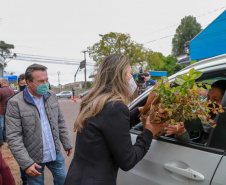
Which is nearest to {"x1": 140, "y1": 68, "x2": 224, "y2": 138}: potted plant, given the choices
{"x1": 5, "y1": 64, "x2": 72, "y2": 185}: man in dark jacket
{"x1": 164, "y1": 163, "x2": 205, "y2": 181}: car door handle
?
{"x1": 164, "y1": 163, "x2": 205, "y2": 181}: car door handle

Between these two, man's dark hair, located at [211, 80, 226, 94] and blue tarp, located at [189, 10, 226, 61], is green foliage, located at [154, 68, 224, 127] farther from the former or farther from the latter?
blue tarp, located at [189, 10, 226, 61]

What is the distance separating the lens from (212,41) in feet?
18.3

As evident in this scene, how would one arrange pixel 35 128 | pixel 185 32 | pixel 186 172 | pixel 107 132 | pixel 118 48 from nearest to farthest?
1. pixel 107 132
2. pixel 186 172
3. pixel 35 128
4. pixel 118 48
5. pixel 185 32

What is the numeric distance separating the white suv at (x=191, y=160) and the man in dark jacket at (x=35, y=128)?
0.99m

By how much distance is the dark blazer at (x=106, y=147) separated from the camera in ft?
3.97

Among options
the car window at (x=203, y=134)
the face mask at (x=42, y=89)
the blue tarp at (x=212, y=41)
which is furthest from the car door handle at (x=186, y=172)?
the blue tarp at (x=212, y=41)

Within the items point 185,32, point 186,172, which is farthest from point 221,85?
point 185,32

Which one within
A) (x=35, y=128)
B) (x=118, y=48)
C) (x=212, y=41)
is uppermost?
(x=118, y=48)

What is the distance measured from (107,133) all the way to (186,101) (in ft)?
1.69

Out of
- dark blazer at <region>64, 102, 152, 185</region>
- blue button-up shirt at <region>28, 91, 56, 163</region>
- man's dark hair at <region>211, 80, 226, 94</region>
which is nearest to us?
dark blazer at <region>64, 102, 152, 185</region>

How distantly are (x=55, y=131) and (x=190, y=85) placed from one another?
1640mm

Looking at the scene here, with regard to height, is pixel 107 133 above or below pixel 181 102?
below

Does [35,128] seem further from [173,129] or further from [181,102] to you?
[181,102]

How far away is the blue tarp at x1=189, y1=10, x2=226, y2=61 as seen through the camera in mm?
5288
